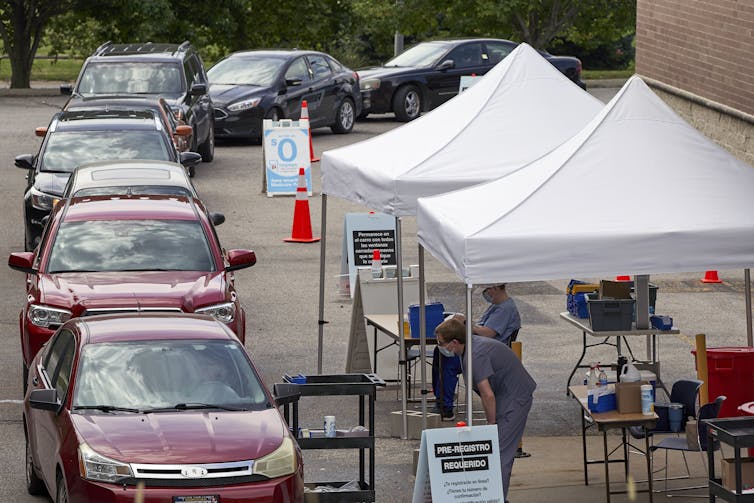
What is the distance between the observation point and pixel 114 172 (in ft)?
53.7

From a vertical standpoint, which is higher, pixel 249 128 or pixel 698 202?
pixel 698 202

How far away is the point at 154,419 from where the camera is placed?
8.79m

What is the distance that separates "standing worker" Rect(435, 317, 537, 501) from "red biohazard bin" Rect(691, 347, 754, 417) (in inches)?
90.7

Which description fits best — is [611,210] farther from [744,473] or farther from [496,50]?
[496,50]

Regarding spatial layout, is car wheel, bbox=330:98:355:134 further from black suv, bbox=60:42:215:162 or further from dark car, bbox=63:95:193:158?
dark car, bbox=63:95:193:158

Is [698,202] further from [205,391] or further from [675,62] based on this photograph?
[675,62]

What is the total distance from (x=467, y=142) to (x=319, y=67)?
1801 cm

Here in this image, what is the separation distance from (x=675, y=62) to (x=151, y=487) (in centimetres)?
1874

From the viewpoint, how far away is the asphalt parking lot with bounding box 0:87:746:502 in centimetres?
1161

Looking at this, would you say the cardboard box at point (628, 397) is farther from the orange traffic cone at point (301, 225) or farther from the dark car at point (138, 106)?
the dark car at point (138, 106)

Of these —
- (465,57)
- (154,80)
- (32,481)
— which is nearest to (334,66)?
(465,57)

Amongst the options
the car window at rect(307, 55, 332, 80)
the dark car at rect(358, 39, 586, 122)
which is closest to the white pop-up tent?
the car window at rect(307, 55, 332, 80)

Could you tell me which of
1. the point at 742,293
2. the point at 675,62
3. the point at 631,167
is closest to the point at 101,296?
the point at 631,167

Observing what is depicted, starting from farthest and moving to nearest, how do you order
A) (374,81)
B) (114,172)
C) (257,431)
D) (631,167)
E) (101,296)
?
(374,81) → (114,172) → (101,296) → (631,167) → (257,431)
